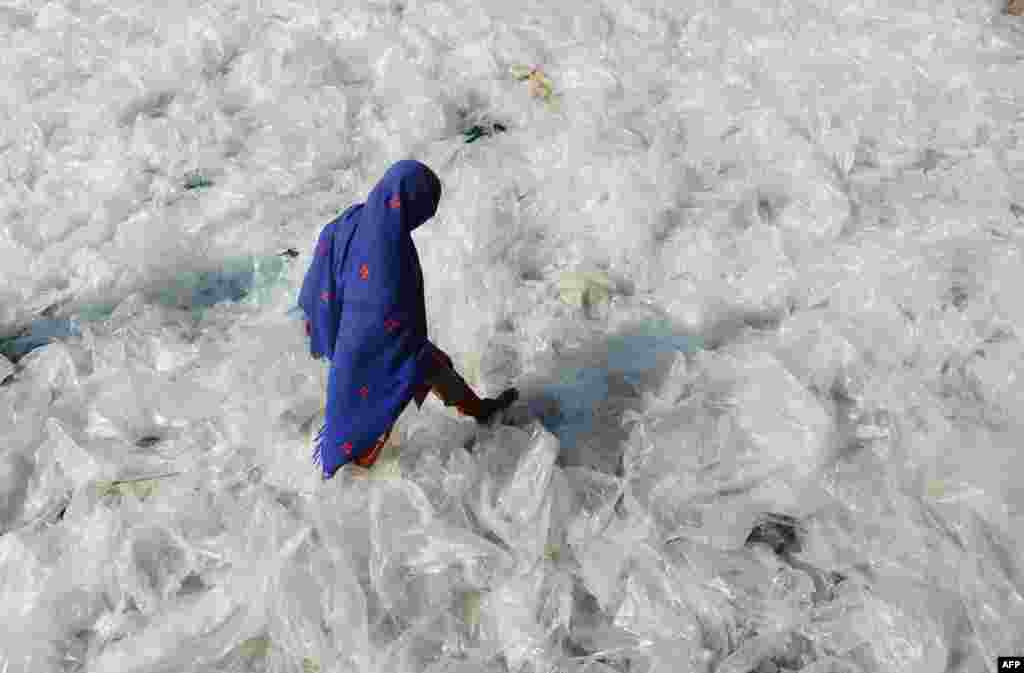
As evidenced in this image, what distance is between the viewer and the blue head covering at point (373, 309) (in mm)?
1649

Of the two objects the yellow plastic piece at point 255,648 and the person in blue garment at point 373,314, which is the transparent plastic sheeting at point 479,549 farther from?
the person in blue garment at point 373,314

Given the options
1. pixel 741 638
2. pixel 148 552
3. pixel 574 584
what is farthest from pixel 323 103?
pixel 741 638

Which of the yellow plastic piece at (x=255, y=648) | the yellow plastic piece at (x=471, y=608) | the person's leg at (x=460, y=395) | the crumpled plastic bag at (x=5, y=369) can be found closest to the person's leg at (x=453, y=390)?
the person's leg at (x=460, y=395)

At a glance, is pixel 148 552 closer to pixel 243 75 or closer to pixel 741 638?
pixel 741 638

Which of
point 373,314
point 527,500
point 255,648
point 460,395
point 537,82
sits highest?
point 373,314

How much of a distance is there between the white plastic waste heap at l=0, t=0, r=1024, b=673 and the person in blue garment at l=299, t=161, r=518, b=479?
22cm

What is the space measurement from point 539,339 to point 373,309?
96 cm

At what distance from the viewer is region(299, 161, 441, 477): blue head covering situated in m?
1.65

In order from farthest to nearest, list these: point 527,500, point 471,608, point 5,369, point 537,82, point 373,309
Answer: point 537,82 → point 5,369 → point 527,500 → point 471,608 → point 373,309

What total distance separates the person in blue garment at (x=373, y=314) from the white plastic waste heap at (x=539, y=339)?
8.6 inches

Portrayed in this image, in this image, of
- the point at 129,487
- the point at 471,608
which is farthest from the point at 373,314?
the point at 129,487

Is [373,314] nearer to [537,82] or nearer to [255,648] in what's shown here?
[255,648]

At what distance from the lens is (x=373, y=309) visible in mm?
1687

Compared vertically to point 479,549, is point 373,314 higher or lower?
higher
